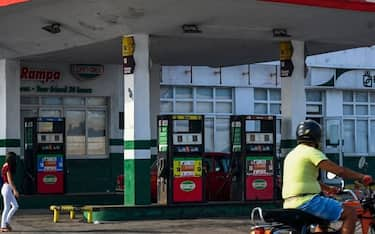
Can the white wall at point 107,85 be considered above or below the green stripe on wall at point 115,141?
above

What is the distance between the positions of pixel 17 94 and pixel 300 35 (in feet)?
25.8

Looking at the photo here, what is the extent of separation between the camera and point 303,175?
26.5 feet

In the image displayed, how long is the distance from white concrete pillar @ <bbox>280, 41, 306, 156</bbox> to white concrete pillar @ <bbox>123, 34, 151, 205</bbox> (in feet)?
12.6

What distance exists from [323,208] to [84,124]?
17.6 meters

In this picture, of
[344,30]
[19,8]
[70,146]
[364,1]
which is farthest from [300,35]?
[70,146]

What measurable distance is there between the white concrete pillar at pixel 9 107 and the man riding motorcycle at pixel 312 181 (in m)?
14.8

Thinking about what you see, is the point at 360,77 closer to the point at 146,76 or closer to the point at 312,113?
the point at 312,113

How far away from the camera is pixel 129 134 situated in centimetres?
1812

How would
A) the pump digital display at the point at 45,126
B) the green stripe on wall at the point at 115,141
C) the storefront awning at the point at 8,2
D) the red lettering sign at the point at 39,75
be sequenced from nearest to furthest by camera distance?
the storefront awning at the point at 8,2
the pump digital display at the point at 45,126
the red lettering sign at the point at 39,75
the green stripe on wall at the point at 115,141

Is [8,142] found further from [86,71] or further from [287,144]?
[287,144]

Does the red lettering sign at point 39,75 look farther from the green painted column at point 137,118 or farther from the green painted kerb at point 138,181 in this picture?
the green painted kerb at point 138,181

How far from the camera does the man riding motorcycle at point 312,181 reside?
7957 millimetres

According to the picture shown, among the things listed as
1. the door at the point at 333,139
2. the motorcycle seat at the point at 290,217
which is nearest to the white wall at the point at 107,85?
the door at the point at 333,139

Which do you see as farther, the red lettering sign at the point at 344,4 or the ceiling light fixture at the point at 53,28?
the ceiling light fixture at the point at 53,28
